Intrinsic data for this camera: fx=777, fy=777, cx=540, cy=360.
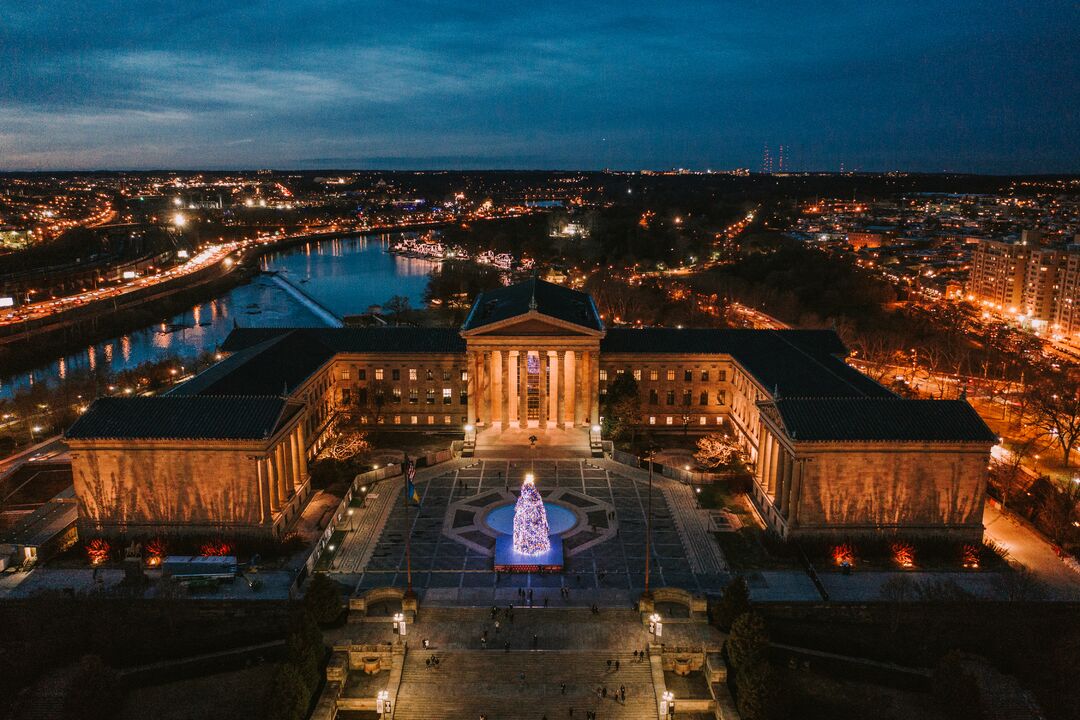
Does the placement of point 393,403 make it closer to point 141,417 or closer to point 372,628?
point 141,417

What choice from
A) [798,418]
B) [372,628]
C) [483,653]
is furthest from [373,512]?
[798,418]

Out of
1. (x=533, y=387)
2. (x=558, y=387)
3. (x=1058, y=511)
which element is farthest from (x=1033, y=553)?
(x=533, y=387)

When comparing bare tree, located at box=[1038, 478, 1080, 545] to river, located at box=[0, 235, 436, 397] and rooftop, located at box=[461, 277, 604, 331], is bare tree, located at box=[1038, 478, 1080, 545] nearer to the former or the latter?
rooftop, located at box=[461, 277, 604, 331]

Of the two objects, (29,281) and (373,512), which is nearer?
(373,512)

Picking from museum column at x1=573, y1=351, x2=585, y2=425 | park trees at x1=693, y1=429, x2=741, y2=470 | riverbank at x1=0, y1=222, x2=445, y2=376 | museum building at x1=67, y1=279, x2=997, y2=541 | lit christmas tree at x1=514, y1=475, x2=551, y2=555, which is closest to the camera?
lit christmas tree at x1=514, y1=475, x2=551, y2=555

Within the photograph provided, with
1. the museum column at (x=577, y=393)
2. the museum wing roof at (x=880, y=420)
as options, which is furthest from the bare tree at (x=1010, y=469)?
the museum column at (x=577, y=393)

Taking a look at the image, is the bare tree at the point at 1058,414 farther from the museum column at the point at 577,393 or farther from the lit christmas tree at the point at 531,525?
the lit christmas tree at the point at 531,525

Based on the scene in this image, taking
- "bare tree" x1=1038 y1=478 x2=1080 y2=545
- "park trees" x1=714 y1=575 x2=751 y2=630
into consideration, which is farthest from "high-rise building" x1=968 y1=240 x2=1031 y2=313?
"park trees" x1=714 y1=575 x2=751 y2=630
